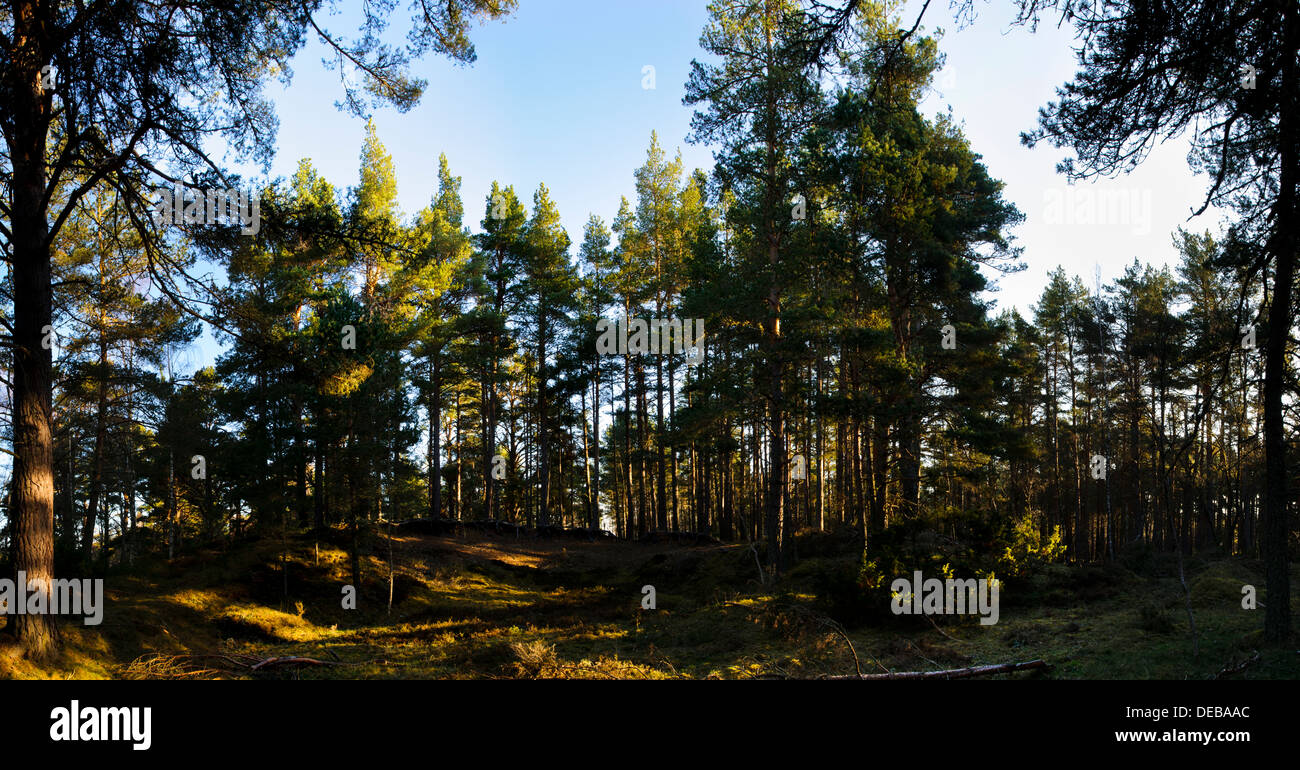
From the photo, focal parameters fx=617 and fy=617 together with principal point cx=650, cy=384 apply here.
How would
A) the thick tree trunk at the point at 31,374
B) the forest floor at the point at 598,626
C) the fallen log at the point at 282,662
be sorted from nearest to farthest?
the thick tree trunk at the point at 31,374 < the fallen log at the point at 282,662 < the forest floor at the point at 598,626

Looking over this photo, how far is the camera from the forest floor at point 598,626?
834cm

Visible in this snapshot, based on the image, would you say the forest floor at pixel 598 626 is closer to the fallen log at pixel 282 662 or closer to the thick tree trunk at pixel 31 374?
the fallen log at pixel 282 662

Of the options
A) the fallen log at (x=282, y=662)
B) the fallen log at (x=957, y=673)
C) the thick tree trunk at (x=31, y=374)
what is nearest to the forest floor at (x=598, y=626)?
the fallen log at (x=282, y=662)

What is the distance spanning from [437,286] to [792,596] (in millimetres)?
21764

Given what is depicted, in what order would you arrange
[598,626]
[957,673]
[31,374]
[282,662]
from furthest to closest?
1. [598,626]
2. [282,662]
3. [31,374]
4. [957,673]

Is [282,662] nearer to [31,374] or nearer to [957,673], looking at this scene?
[31,374]

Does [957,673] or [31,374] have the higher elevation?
[31,374]

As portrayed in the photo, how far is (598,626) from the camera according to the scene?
47.4 ft

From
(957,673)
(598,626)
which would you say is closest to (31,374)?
(598,626)
